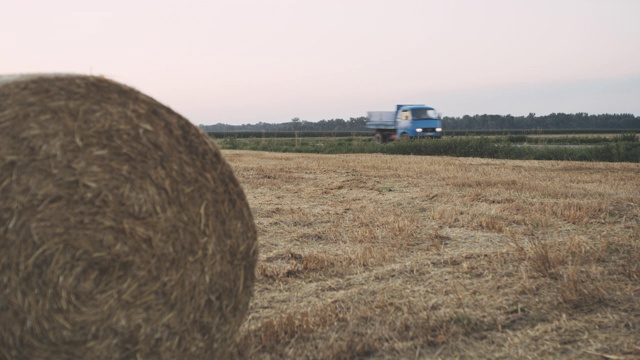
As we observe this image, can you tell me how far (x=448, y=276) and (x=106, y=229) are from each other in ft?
11.1

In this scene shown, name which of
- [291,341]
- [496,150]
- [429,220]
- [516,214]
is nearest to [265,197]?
[429,220]

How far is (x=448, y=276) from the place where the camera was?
5.72 meters

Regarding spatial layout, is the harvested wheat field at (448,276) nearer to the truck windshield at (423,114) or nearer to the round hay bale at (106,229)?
the round hay bale at (106,229)

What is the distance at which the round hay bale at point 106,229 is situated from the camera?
319cm

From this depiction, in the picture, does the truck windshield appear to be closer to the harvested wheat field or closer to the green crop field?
the green crop field

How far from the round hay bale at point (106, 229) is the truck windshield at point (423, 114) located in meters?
27.9

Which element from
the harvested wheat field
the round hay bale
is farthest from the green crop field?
the round hay bale

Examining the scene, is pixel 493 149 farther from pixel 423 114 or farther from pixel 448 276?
pixel 448 276

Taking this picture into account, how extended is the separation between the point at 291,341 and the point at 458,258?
2.71 meters

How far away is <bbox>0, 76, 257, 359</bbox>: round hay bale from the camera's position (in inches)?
126

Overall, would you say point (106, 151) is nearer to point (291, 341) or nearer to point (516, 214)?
point (291, 341)

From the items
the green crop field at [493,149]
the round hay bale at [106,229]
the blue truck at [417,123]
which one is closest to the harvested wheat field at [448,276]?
the round hay bale at [106,229]

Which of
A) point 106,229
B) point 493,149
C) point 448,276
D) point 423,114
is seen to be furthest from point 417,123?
point 106,229

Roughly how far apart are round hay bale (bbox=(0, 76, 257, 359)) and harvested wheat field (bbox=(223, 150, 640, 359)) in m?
0.72
